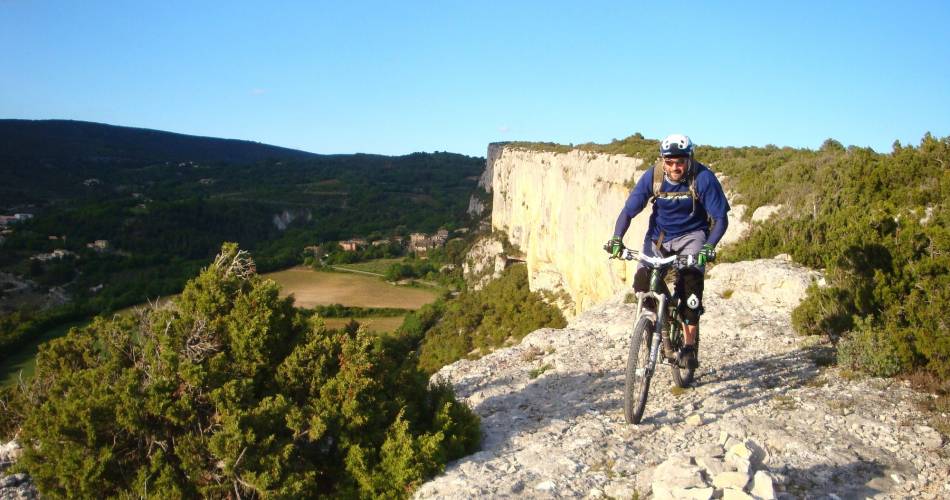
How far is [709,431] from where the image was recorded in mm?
4910

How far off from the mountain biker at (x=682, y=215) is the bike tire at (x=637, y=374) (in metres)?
0.26

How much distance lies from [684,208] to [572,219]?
92.7 ft

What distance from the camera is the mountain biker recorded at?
484cm

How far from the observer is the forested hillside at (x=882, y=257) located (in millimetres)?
5551

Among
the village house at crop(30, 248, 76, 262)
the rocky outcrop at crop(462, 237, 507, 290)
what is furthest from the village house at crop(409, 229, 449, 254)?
the village house at crop(30, 248, 76, 262)

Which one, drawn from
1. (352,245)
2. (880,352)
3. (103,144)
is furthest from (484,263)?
(103,144)

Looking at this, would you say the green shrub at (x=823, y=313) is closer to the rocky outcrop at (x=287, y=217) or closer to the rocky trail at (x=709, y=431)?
the rocky trail at (x=709, y=431)

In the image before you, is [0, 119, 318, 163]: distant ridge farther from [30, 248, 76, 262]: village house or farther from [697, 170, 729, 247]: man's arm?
[697, 170, 729, 247]: man's arm

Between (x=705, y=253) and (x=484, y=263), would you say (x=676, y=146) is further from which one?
(x=484, y=263)

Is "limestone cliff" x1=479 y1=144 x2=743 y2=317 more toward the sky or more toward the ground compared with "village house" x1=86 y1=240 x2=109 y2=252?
more toward the sky

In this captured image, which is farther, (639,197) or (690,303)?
(690,303)

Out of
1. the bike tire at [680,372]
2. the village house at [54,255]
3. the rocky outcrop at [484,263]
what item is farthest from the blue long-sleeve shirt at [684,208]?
the village house at [54,255]

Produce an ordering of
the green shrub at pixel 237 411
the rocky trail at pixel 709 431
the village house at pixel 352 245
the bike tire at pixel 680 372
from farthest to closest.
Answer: the village house at pixel 352 245 < the bike tire at pixel 680 372 < the green shrub at pixel 237 411 < the rocky trail at pixel 709 431

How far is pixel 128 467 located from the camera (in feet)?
13.8
